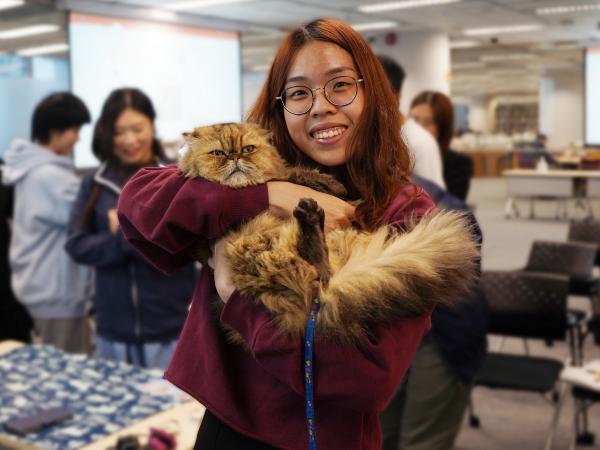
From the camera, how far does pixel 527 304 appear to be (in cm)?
372

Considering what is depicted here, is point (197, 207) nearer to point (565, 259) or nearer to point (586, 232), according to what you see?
point (565, 259)

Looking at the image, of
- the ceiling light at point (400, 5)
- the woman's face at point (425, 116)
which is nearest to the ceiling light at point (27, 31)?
the ceiling light at point (400, 5)

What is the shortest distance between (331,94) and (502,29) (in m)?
11.5

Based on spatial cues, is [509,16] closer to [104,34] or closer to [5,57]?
[104,34]

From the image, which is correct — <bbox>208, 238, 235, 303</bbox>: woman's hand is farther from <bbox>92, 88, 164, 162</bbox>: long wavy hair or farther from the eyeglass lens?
<bbox>92, 88, 164, 162</bbox>: long wavy hair

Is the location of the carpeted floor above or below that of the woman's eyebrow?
below

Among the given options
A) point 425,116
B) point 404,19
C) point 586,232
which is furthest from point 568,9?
point 425,116

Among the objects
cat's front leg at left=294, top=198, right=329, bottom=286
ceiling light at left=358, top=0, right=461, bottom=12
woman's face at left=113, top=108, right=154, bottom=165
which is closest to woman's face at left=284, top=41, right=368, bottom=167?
cat's front leg at left=294, top=198, right=329, bottom=286

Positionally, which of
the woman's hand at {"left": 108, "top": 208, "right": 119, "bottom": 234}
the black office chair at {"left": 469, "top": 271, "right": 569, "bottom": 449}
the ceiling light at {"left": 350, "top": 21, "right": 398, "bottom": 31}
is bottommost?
the black office chair at {"left": 469, "top": 271, "right": 569, "bottom": 449}

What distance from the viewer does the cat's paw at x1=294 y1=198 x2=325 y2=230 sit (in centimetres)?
102

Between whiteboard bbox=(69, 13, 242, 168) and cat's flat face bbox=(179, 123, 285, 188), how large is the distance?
5608mm

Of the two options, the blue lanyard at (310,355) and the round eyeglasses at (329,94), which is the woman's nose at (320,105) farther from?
the blue lanyard at (310,355)

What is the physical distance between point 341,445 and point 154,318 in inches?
72.0

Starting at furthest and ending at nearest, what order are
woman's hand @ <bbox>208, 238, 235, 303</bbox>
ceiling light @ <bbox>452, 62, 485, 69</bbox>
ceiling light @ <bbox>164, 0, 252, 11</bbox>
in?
ceiling light @ <bbox>452, 62, 485, 69</bbox> → ceiling light @ <bbox>164, 0, 252, 11</bbox> → woman's hand @ <bbox>208, 238, 235, 303</bbox>
